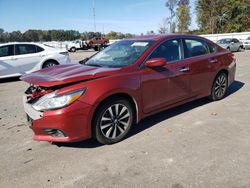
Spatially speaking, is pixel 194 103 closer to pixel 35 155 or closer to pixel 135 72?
pixel 135 72

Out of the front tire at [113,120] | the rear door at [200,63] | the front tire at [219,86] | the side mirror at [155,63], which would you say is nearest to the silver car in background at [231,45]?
the front tire at [219,86]

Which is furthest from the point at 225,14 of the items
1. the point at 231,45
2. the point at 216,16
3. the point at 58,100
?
the point at 58,100

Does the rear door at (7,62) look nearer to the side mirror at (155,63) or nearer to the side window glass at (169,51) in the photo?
the side window glass at (169,51)

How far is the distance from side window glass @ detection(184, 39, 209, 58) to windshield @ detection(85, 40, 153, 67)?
0.91 metres

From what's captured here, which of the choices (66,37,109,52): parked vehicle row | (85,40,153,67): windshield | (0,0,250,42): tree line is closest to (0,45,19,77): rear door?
(85,40,153,67): windshield

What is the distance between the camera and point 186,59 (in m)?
5.37

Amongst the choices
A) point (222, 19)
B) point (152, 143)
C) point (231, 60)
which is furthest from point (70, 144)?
point (222, 19)

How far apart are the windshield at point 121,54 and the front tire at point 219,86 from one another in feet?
6.92

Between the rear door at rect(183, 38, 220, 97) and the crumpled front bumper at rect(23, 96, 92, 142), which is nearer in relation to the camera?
the crumpled front bumper at rect(23, 96, 92, 142)

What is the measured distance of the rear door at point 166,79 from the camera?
181 inches

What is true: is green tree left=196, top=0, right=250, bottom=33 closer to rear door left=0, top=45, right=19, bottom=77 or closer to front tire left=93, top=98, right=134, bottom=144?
rear door left=0, top=45, right=19, bottom=77

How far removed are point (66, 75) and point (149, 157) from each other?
5.51 feet

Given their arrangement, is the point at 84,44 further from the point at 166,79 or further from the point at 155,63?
the point at 155,63

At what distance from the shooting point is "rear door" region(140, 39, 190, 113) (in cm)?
460
